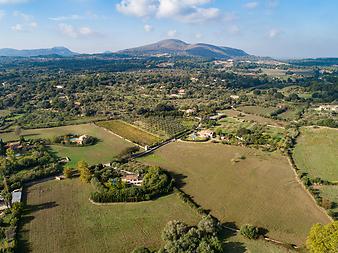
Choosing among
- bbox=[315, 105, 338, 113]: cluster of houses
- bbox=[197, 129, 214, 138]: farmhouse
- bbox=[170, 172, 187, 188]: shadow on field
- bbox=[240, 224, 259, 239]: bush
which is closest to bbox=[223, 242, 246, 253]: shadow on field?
bbox=[240, 224, 259, 239]: bush

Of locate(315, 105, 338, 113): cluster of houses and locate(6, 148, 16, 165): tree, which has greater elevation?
locate(315, 105, 338, 113): cluster of houses

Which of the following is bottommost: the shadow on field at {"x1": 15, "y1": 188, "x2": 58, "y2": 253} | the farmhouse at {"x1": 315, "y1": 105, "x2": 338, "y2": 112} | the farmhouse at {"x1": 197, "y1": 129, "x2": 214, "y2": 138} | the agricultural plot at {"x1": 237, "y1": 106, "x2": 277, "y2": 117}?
the shadow on field at {"x1": 15, "y1": 188, "x2": 58, "y2": 253}

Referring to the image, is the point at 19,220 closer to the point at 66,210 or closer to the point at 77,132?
the point at 66,210

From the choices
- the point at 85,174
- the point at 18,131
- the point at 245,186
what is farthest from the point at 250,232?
the point at 18,131

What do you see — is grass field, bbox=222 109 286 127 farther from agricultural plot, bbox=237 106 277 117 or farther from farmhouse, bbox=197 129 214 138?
farmhouse, bbox=197 129 214 138

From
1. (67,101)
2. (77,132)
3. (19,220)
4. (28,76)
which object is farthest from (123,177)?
(28,76)

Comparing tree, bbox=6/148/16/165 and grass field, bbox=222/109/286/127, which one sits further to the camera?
grass field, bbox=222/109/286/127

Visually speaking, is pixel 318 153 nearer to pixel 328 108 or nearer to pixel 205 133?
pixel 205 133
